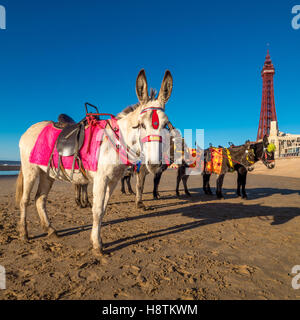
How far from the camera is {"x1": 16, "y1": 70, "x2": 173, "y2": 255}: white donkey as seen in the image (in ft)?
8.32

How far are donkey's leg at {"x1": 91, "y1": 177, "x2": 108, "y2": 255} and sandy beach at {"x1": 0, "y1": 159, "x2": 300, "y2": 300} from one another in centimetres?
20

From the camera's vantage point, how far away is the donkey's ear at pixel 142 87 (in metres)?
2.71

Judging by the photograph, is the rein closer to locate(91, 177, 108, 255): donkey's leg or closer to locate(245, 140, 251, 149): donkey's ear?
locate(91, 177, 108, 255): donkey's leg

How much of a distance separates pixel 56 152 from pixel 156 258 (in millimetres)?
2772

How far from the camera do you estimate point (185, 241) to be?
393 centimetres

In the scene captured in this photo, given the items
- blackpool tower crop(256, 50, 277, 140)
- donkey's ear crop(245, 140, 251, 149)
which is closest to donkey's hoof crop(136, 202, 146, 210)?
donkey's ear crop(245, 140, 251, 149)

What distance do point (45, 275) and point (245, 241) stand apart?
12.7 feet

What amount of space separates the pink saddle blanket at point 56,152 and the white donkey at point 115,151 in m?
0.12

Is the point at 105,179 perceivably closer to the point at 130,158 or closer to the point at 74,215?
the point at 130,158

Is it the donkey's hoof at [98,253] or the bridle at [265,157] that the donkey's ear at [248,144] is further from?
the donkey's hoof at [98,253]

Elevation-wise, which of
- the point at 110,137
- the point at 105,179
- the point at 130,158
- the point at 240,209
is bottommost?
the point at 240,209

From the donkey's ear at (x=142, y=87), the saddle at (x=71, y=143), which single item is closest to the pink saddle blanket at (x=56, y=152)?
the saddle at (x=71, y=143)
